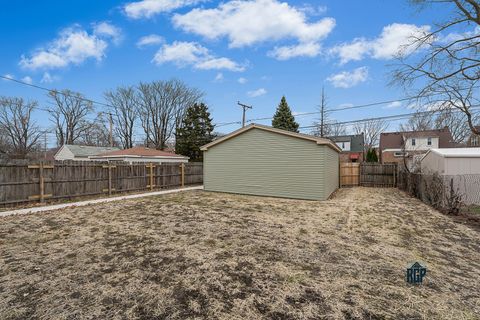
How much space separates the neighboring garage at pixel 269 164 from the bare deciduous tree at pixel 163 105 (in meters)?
24.6

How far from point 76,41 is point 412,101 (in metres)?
17.5

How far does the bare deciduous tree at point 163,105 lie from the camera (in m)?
36.5

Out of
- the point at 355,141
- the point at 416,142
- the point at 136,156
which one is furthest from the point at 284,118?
the point at 416,142

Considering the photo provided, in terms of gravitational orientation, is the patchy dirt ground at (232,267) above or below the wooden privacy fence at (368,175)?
below

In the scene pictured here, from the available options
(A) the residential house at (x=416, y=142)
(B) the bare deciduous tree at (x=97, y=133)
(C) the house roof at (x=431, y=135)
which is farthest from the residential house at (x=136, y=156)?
(C) the house roof at (x=431, y=135)

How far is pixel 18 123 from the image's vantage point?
33.2 metres

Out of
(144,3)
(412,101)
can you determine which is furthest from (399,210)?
(144,3)

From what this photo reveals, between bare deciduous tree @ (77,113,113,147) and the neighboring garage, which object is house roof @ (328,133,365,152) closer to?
the neighboring garage

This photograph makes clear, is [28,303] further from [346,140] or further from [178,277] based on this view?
[346,140]

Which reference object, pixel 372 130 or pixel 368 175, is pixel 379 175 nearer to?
pixel 368 175

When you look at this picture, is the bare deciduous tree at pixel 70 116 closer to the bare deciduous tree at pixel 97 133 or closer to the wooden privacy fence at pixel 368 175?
the bare deciduous tree at pixel 97 133

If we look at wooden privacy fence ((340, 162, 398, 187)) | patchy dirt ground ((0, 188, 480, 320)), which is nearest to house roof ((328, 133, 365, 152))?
wooden privacy fence ((340, 162, 398, 187))

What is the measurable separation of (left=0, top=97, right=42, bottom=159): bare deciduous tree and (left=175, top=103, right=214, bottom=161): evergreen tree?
19.6 m

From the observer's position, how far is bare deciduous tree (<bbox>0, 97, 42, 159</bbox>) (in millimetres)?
32188
